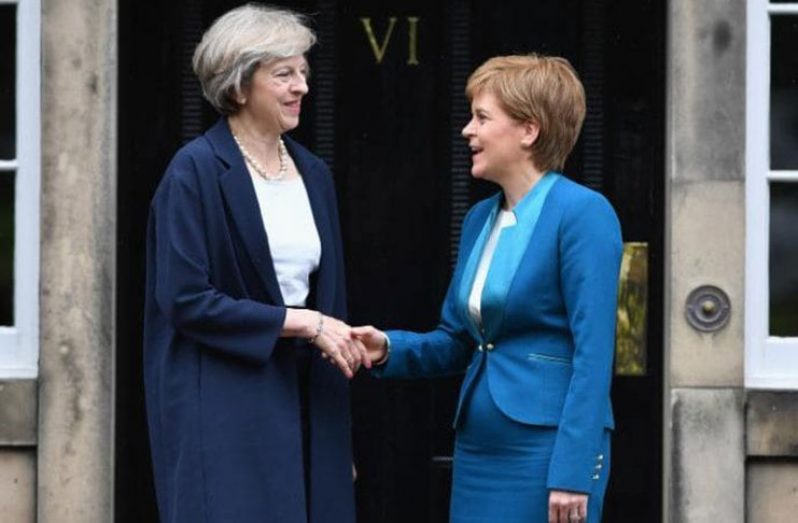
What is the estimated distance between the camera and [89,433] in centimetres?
675

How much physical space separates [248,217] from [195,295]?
10.1 inches

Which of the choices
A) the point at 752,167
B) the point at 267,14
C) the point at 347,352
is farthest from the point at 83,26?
the point at 752,167

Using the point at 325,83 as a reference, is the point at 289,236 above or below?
below

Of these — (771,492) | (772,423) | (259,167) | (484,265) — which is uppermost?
(259,167)

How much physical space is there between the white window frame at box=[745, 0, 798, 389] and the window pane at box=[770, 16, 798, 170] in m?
0.03

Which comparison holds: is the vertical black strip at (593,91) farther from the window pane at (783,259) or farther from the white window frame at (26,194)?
the white window frame at (26,194)

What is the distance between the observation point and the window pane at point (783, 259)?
22.4ft

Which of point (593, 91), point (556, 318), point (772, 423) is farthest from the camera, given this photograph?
point (593, 91)

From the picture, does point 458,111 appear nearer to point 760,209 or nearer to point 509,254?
point 760,209

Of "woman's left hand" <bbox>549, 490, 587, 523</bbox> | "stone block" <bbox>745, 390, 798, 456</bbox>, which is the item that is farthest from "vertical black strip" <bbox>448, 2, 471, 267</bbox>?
"woman's left hand" <bbox>549, 490, 587, 523</bbox>

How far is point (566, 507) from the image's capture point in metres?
5.36

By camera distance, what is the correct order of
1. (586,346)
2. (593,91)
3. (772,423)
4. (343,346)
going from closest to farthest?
(586,346)
(343,346)
(772,423)
(593,91)

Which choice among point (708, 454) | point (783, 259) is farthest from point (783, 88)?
point (708, 454)

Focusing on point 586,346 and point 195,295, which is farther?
point 195,295
